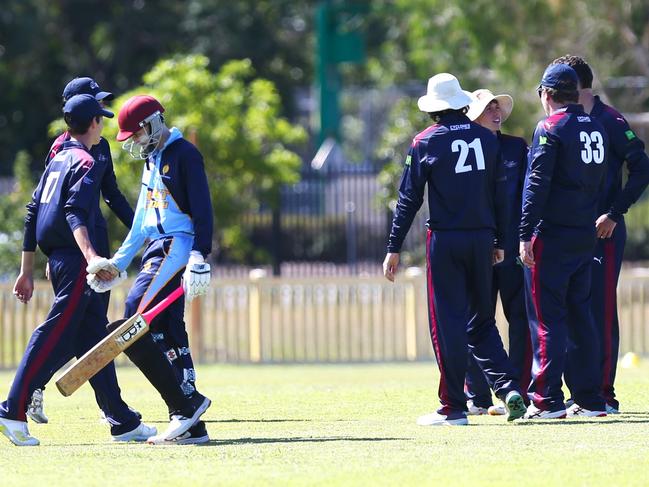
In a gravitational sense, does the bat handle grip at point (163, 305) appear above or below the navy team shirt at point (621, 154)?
below

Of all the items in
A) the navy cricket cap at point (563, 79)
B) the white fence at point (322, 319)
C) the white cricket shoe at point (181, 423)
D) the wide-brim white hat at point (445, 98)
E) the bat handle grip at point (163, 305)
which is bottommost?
the white fence at point (322, 319)

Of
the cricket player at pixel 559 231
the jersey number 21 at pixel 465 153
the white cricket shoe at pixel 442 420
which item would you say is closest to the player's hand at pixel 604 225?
the cricket player at pixel 559 231

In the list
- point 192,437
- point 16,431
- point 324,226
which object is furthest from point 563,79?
point 324,226

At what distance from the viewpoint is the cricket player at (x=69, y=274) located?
28.9ft

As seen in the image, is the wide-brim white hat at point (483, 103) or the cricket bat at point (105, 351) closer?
the cricket bat at point (105, 351)

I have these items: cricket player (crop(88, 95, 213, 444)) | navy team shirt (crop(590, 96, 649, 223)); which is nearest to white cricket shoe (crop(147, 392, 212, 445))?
cricket player (crop(88, 95, 213, 444))

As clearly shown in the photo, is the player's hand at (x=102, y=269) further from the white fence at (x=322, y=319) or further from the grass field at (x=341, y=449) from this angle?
the white fence at (x=322, y=319)

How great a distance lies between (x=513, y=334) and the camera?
1052 cm

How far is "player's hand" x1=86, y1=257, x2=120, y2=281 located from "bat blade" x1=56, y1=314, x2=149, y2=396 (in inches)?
14.2

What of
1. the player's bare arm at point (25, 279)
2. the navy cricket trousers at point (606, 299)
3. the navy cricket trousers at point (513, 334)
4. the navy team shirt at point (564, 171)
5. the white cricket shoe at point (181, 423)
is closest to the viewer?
the white cricket shoe at point (181, 423)

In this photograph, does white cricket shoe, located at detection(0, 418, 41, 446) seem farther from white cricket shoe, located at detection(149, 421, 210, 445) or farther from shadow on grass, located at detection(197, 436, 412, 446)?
shadow on grass, located at detection(197, 436, 412, 446)

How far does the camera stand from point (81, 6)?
156ft

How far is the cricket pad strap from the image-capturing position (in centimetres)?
845

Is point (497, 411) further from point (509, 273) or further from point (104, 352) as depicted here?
point (104, 352)
